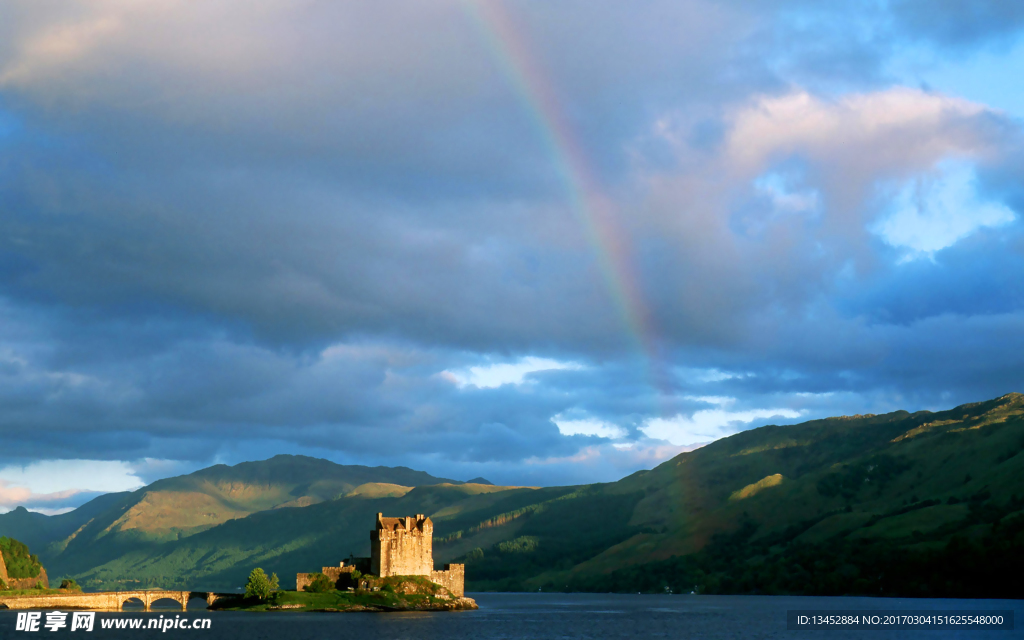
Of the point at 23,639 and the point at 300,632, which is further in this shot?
the point at 300,632

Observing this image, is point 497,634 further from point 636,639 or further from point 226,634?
point 226,634

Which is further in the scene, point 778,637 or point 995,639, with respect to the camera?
point 778,637

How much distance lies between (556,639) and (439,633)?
75.3 feet

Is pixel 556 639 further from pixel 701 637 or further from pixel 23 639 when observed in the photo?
pixel 23 639

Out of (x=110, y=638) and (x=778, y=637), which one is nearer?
(x=110, y=638)

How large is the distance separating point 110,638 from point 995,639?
168487 mm

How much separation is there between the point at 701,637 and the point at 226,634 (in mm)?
94354

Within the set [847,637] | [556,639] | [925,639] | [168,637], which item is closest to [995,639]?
[925,639]

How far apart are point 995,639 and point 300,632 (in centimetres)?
13405

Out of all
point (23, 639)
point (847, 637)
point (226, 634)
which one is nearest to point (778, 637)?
point (847, 637)

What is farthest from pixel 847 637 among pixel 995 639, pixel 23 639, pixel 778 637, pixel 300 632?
pixel 23 639

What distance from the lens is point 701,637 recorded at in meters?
193

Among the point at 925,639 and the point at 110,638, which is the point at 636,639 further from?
the point at 110,638

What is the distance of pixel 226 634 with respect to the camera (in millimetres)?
188625
